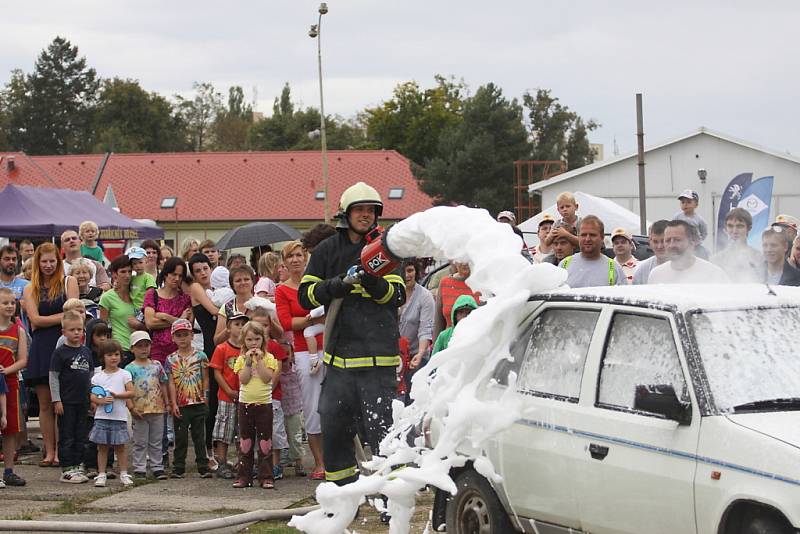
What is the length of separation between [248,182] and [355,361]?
198 feet

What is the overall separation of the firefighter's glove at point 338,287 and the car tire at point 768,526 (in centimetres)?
341

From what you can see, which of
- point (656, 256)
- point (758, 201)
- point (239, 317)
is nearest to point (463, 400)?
point (656, 256)

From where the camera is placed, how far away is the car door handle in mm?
6203

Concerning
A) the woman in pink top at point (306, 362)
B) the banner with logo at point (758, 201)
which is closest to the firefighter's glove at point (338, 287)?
the woman in pink top at point (306, 362)

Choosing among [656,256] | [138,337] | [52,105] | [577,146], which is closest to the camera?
[656,256]

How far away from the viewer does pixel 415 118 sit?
7900 cm

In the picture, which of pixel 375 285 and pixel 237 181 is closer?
pixel 375 285

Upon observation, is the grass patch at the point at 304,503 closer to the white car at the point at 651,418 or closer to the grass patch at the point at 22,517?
the grass patch at the point at 22,517

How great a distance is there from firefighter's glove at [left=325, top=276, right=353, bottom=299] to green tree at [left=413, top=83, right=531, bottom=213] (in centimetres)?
5319

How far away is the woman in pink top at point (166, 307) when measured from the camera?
468 inches

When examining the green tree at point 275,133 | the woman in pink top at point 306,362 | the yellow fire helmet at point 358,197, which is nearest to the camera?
the yellow fire helmet at point 358,197

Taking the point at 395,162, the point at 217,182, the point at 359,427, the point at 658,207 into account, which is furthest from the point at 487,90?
the point at 359,427

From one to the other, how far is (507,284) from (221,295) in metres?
6.10

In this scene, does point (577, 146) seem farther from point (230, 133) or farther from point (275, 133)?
point (230, 133)
